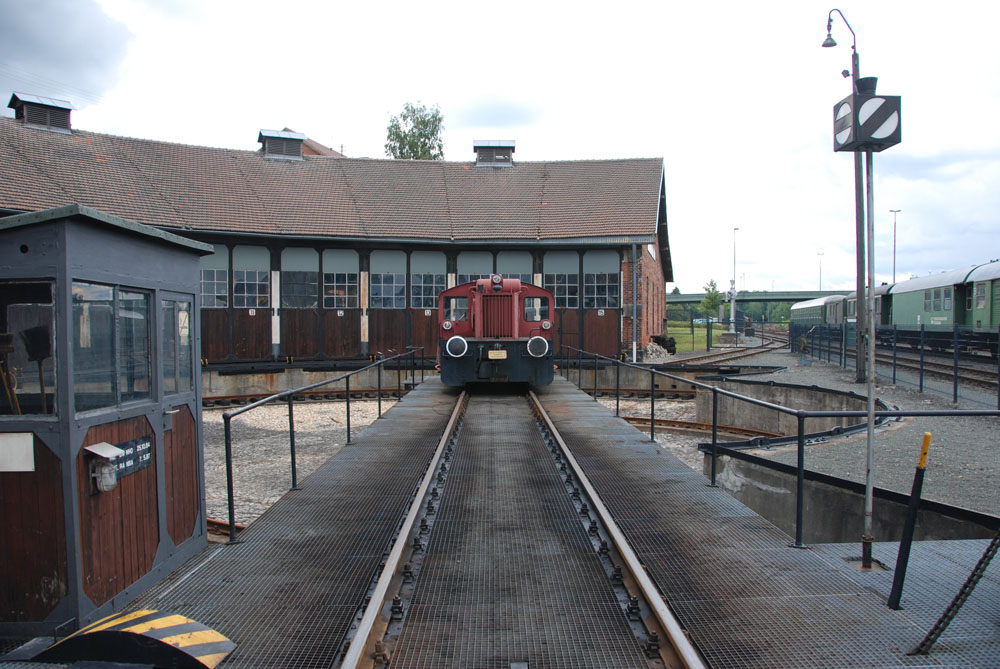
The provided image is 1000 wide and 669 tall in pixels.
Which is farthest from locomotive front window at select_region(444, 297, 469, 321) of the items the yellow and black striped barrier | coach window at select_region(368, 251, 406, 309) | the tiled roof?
the yellow and black striped barrier

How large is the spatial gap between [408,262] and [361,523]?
16.4 m

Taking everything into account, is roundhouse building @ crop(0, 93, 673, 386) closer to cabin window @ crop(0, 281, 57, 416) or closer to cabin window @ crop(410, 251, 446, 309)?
cabin window @ crop(410, 251, 446, 309)

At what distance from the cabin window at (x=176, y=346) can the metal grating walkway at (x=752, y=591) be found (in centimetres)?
394

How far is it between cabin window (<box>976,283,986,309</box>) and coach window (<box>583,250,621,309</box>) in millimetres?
12826

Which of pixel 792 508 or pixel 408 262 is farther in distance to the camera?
pixel 408 262

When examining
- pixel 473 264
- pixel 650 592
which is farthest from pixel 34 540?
pixel 473 264

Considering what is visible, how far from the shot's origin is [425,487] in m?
6.06

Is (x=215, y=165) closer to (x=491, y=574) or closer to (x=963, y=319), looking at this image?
(x=491, y=574)

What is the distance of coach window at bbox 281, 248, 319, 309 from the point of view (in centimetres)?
2030

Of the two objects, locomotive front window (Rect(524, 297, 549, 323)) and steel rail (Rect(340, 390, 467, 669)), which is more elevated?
locomotive front window (Rect(524, 297, 549, 323))

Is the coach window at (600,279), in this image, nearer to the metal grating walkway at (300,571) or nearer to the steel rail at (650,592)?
the metal grating walkway at (300,571)

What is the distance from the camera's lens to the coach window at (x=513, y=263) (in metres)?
21.5

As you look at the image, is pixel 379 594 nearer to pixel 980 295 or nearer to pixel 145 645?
pixel 145 645

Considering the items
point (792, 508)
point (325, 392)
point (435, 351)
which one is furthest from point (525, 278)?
point (792, 508)
